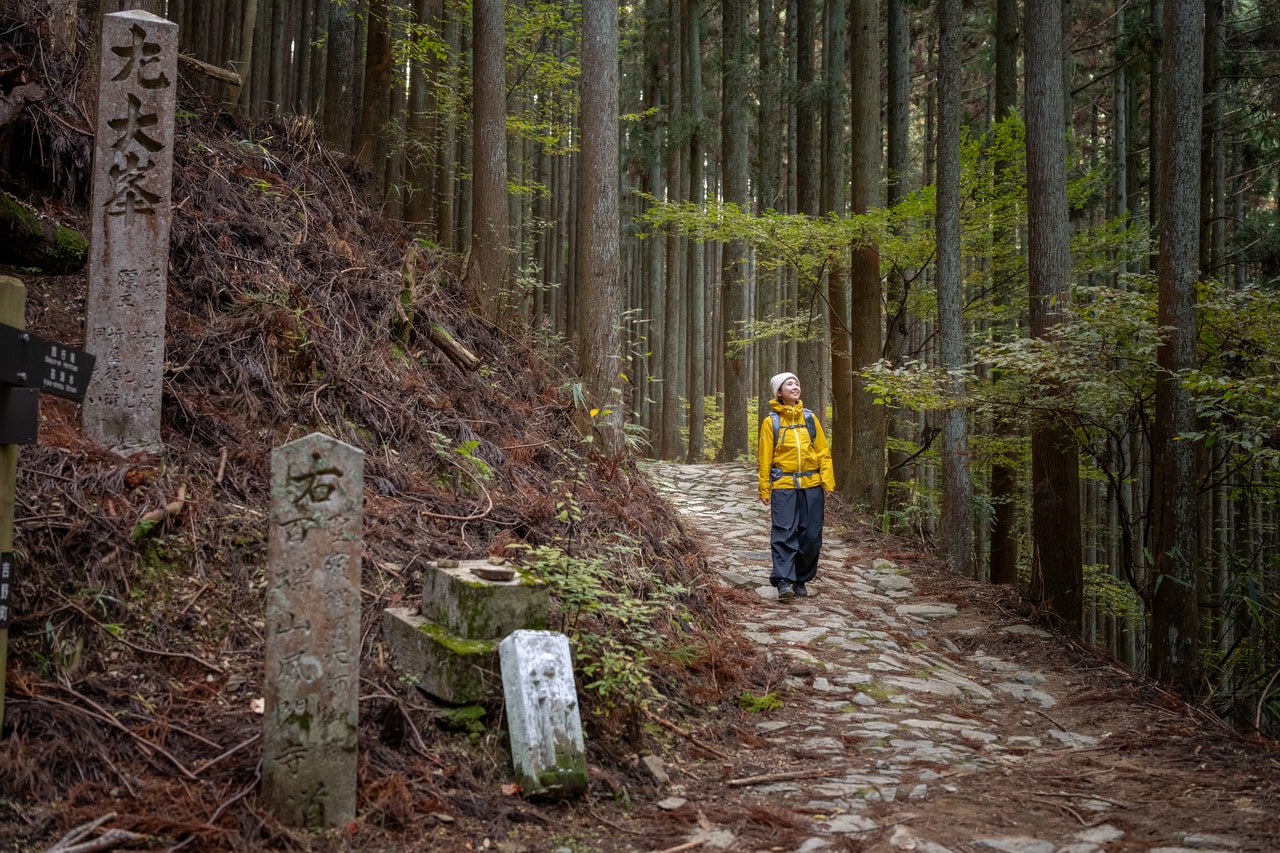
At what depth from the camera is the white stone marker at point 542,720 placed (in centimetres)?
378

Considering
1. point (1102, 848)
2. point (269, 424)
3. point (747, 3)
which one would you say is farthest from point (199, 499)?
point (747, 3)

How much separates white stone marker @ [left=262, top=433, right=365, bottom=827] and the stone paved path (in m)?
1.62

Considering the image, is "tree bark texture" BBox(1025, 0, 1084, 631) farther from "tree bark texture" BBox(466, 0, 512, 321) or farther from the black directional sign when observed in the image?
the black directional sign

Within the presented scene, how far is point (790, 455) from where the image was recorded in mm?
8156

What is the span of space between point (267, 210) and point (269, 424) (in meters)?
2.93

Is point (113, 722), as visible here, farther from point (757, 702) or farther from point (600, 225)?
point (600, 225)

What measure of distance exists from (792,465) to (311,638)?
5594 mm

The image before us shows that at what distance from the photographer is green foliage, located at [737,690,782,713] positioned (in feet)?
18.2

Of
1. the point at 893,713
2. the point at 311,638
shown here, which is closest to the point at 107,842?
the point at 311,638

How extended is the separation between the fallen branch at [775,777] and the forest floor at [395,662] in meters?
0.02

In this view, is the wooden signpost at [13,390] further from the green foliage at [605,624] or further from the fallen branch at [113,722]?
the green foliage at [605,624]

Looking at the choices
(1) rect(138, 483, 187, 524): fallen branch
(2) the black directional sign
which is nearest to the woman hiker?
(1) rect(138, 483, 187, 524): fallen branch

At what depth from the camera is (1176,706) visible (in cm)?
578

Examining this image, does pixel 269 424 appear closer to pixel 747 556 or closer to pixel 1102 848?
pixel 1102 848
